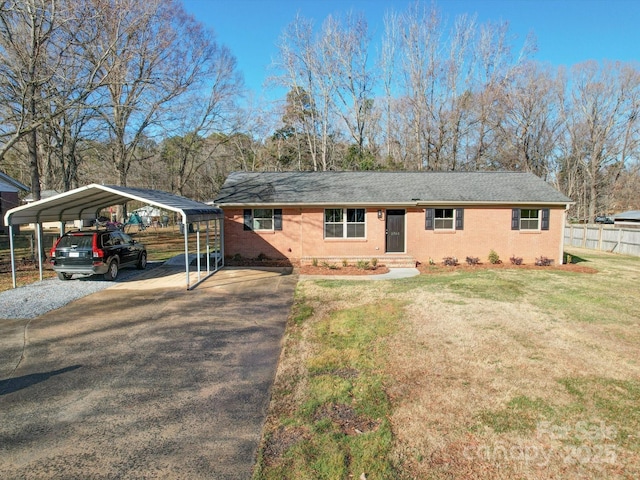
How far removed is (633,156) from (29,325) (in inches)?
1982

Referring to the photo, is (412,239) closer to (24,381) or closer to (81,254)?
(81,254)

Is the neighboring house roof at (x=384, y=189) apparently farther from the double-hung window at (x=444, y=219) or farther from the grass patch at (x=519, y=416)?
the grass patch at (x=519, y=416)

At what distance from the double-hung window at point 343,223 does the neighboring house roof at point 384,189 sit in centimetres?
53

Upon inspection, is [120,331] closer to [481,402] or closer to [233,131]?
[481,402]

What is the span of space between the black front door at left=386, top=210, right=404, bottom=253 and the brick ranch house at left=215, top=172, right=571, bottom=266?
1.6 inches

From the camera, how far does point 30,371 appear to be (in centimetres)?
541

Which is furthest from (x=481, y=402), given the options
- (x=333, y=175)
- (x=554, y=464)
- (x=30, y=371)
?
(x=333, y=175)

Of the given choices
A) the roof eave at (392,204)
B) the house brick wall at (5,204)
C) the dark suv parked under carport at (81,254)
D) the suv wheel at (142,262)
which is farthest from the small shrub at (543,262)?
the house brick wall at (5,204)

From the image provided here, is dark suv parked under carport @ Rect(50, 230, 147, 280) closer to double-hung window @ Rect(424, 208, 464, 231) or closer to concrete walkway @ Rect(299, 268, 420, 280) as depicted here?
concrete walkway @ Rect(299, 268, 420, 280)

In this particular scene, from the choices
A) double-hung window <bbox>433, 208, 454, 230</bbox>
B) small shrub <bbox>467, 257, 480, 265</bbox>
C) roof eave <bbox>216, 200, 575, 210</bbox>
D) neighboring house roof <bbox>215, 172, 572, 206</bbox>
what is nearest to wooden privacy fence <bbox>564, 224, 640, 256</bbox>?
neighboring house roof <bbox>215, 172, 572, 206</bbox>

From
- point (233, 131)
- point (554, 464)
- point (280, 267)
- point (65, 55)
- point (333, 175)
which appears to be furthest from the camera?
point (233, 131)

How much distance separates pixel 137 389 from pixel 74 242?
26.0ft

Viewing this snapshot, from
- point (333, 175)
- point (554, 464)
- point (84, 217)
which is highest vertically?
point (333, 175)

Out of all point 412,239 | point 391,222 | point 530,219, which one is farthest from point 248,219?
point 530,219
